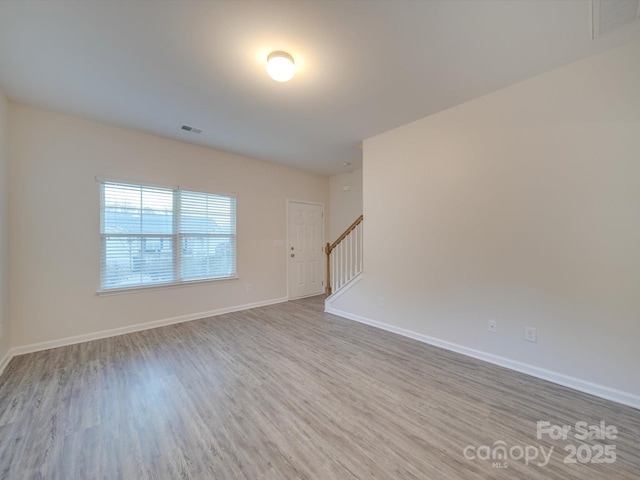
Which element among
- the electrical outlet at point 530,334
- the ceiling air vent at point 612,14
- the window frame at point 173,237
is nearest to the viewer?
the ceiling air vent at point 612,14

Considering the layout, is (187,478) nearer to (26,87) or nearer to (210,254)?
(210,254)

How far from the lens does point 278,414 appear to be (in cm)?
187

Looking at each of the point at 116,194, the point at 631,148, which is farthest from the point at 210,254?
the point at 631,148

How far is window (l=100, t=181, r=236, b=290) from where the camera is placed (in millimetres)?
3361

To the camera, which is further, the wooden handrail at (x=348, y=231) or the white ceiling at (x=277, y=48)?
the wooden handrail at (x=348, y=231)

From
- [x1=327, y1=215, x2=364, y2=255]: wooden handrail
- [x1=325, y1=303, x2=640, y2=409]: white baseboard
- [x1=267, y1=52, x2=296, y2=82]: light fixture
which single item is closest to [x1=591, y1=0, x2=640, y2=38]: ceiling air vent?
[x1=267, y1=52, x2=296, y2=82]: light fixture

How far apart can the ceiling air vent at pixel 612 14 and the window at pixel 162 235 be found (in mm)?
4500

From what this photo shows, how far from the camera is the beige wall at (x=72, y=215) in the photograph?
2.84m

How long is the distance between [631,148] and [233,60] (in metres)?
3.22

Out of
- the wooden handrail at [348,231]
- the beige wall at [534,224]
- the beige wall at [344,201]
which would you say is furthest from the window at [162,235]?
the beige wall at [534,224]

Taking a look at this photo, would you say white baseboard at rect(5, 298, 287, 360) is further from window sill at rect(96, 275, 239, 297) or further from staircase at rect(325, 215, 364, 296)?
staircase at rect(325, 215, 364, 296)

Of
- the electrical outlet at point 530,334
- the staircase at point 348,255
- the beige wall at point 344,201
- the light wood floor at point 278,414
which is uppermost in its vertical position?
the beige wall at point 344,201

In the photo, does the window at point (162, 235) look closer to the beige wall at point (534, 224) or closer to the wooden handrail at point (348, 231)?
the wooden handrail at point (348, 231)

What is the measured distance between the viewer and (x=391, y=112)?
300 cm
